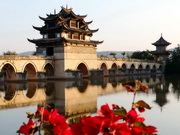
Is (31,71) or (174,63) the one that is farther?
(174,63)

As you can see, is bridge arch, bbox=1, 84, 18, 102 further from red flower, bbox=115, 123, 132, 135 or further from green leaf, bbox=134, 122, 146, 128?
red flower, bbox=115, 123, 132, 135

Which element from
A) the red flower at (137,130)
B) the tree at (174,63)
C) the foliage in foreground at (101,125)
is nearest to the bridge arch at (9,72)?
the foliage in foreground at (101,125)

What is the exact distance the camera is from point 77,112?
1384 cm

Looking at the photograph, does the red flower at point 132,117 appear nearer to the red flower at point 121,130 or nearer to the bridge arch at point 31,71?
the red flower at point 121,130

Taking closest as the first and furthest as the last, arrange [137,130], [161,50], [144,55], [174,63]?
[137,130]
[174,63]
[161,50]
[144,55]

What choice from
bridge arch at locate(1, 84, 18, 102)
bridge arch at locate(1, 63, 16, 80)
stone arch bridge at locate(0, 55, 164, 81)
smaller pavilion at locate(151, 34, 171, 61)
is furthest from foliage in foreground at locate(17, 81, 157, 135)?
smaller pavilion at locate(151, 34, 171, 61)

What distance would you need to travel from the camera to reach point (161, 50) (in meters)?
70.4

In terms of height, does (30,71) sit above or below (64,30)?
below

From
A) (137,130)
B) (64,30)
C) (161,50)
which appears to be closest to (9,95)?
(64,30)

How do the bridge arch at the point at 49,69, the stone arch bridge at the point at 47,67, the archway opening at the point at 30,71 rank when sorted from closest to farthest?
the stone arch bridge at the point at 47,67
the archway opening at the point at 30,71
the bridge arch at the point at 49,69

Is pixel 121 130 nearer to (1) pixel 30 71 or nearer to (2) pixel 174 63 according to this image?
(1) pixel 30 71

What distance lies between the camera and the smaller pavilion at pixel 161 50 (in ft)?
228

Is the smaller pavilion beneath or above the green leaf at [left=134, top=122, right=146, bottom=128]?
above

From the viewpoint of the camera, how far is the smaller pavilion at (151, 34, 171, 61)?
69.6 m
